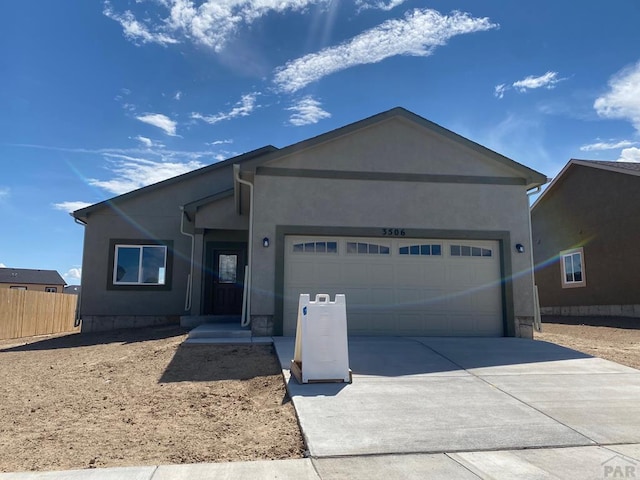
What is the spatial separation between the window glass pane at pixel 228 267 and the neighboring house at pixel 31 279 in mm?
41338

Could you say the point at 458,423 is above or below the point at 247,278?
below

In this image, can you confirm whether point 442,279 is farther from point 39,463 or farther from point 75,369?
point 39,463

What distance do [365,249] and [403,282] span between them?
116 centimetres

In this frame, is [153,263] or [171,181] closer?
[153,263]

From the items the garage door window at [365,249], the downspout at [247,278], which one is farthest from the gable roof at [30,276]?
the garage door window at [365,249]

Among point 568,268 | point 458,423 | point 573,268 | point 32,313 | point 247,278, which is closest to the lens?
point 458,423

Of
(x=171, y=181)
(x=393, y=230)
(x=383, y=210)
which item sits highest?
(x=171, y=181)

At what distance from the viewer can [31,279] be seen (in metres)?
52.5

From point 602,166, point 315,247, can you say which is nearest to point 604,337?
point 315,247

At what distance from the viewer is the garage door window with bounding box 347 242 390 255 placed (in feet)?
36.9

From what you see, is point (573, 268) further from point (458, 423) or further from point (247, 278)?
point (458, 423)

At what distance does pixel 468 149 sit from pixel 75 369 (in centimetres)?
952

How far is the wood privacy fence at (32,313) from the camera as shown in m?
16.7

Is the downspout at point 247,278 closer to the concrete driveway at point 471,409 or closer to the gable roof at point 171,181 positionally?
the concrete driveway at point 471,409
